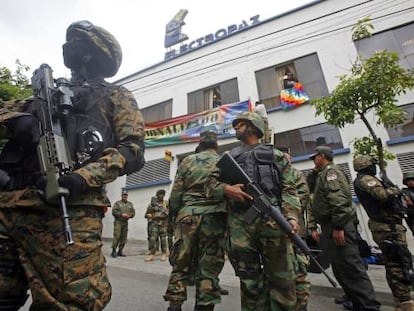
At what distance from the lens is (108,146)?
141 centimetres

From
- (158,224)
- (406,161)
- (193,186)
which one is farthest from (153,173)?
(406,161)

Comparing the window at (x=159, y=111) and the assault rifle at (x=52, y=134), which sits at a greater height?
the window at (x=159, y=111)

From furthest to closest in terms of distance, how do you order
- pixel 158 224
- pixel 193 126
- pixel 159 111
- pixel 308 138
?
pixel 159 111, pixel 193 126, pixel 308 138, pixel 158 224

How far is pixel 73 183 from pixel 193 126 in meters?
8.35

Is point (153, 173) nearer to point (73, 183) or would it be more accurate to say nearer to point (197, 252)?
point (197, 252)

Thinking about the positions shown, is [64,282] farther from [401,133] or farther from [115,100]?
[401,133]

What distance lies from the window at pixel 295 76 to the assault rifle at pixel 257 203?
6912mm

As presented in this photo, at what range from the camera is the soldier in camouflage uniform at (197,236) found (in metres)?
2.30

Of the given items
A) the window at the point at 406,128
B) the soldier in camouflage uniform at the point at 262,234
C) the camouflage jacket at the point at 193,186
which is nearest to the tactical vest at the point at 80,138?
the soldier in camouflage uniform at the point at 262,234

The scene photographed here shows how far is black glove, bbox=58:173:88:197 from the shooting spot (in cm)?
106

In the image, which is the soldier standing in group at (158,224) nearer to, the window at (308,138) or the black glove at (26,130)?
the window at (308,138)

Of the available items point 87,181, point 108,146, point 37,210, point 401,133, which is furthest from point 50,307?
point 401,133

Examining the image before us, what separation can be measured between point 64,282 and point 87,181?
428 mm

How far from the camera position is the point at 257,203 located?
6.07 ft
